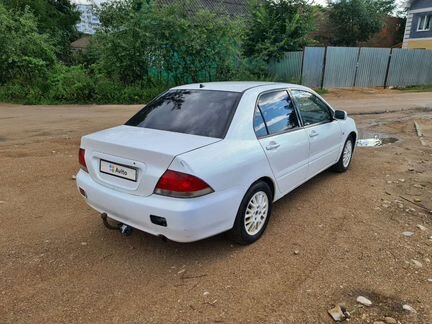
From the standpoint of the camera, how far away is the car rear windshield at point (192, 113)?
3.33 m

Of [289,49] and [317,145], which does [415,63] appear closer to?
[289,49]

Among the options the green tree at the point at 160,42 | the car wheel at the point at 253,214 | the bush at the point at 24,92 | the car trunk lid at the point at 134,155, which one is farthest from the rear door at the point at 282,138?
the bush at the point at 24,92

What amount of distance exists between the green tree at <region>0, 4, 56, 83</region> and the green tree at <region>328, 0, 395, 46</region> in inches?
907

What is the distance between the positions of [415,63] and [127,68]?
61.1 ft

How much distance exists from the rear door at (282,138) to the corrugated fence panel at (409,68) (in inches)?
817

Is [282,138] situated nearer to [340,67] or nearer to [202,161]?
[202,161]

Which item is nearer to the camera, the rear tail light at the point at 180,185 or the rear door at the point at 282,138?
the rear tail light at the point at 180,185

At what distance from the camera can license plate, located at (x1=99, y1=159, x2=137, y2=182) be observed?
296 centimetres

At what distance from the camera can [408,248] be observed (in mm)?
3361

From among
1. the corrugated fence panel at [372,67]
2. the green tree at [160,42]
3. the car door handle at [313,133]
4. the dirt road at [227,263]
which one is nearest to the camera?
the dirt road at [227,263]

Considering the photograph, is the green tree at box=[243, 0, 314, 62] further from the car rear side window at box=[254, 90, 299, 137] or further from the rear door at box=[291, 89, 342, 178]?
the car rear side window at box=[254, 90, 299, 137]

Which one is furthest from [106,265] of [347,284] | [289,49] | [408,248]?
[289,49]

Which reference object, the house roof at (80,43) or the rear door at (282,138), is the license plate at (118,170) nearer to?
the rear door at (282,138)

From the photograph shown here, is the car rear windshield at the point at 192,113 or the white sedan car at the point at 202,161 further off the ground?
the car rear windshield at the point at 192,113
